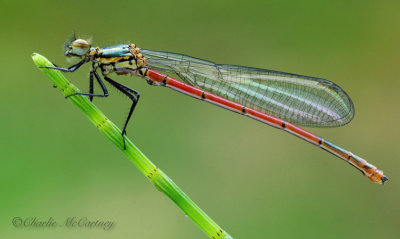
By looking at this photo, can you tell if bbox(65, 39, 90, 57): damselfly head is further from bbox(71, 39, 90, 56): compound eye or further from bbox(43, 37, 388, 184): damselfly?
bbox(43, 37, 388, 184): damselfly

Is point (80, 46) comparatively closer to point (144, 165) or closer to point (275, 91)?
point (144, 165)

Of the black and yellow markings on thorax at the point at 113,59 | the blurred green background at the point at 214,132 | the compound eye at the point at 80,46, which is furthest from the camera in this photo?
the blurred green background at the point at 214,132

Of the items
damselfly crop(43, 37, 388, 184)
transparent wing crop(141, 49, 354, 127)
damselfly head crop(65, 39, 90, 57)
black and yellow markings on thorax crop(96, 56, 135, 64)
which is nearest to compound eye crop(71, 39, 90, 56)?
damselfly head crop(65, 39, 90, 57)

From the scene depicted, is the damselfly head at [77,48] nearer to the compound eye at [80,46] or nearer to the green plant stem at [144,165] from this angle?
the compound eye at [80,46]

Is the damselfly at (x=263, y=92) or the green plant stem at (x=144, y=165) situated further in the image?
the damselfly at (x=263, y=92)

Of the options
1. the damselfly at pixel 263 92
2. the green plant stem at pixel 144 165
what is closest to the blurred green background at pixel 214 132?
the damselfly at pixel 263 92

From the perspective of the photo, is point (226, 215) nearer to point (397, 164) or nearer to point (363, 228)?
point (363, 228)

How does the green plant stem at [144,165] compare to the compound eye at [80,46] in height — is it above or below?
below

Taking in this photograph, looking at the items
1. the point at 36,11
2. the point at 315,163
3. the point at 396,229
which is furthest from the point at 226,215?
the point at 36,11
